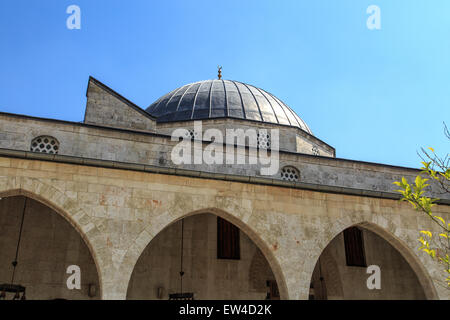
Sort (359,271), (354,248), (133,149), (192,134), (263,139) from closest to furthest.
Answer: (133,149)
(359,271)
(354,248)
(192,134)
(263,139)

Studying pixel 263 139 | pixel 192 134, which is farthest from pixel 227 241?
pixel 263 139

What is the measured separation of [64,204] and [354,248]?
7.09 meters

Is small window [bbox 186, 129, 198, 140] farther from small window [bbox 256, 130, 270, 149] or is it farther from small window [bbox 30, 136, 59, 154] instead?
small window [bbox 30, 136, 59, 154]

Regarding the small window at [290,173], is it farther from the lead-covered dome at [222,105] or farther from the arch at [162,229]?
the arch at [162,229]

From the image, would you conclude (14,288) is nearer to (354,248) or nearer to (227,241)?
(227,241)

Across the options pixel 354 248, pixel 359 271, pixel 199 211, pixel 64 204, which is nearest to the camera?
pixel 64 204

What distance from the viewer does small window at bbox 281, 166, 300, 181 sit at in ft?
39.2

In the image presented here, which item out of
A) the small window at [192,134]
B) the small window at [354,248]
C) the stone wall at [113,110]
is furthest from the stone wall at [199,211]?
the small window at [192,134]

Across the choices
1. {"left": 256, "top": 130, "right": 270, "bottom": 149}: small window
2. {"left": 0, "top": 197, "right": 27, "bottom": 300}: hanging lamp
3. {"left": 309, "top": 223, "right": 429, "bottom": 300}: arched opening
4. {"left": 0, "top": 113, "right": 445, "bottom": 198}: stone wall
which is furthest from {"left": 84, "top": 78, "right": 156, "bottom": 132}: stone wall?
{"left": 309, "top": 223, "right": 429, "bottom": 300}: arched opening

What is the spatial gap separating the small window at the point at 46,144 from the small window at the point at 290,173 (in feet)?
18.2

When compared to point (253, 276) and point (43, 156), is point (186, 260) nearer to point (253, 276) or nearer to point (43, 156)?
point (253, 276)

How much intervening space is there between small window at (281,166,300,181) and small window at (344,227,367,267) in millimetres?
1834

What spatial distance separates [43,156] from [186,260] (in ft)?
13.1

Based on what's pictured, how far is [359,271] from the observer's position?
36.8 ft
